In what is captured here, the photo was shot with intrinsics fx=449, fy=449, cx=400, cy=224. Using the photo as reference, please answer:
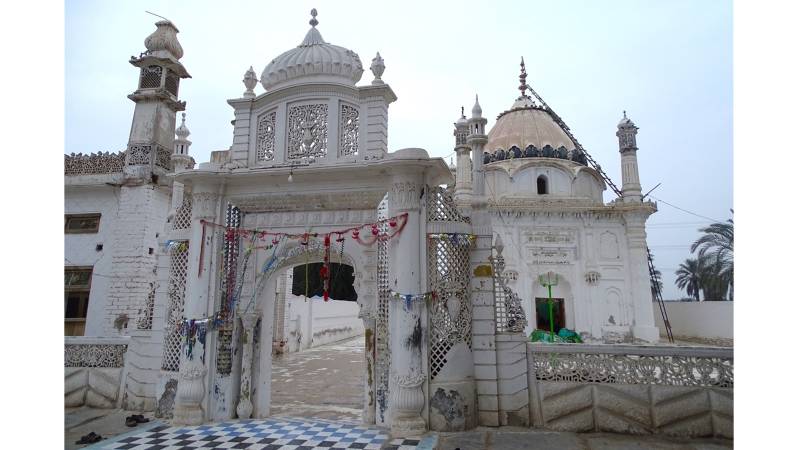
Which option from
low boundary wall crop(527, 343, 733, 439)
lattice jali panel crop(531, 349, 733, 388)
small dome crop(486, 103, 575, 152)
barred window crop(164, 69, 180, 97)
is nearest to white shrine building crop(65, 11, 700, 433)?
low boundary wall crop(527, 343, 733, 439)

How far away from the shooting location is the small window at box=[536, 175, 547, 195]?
19.7 m

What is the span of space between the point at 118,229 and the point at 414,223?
9.32 metres

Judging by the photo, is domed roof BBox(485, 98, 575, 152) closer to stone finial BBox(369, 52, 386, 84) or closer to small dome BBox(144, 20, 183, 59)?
small dome BBox(144, 20, 183, 59)

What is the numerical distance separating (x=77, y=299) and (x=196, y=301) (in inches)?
288

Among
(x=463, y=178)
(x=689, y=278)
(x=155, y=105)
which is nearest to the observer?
(x=155, y=105)

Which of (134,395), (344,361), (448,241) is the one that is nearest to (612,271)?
(344,361)

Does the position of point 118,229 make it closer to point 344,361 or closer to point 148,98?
point 148,98

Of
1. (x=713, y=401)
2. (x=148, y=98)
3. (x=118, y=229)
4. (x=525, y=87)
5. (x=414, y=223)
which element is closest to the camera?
(x=713, y=401)

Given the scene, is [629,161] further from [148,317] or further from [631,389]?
[148,317]

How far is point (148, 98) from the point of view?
12883mm

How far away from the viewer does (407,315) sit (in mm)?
5969

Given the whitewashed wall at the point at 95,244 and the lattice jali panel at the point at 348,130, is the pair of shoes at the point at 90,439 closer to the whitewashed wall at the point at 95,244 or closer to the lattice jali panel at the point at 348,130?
the lattice jali panel at the point at 348,130

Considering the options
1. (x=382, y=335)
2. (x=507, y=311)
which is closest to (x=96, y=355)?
(x=382, y=335)

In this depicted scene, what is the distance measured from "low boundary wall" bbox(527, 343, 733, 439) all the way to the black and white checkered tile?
2.33 meters
